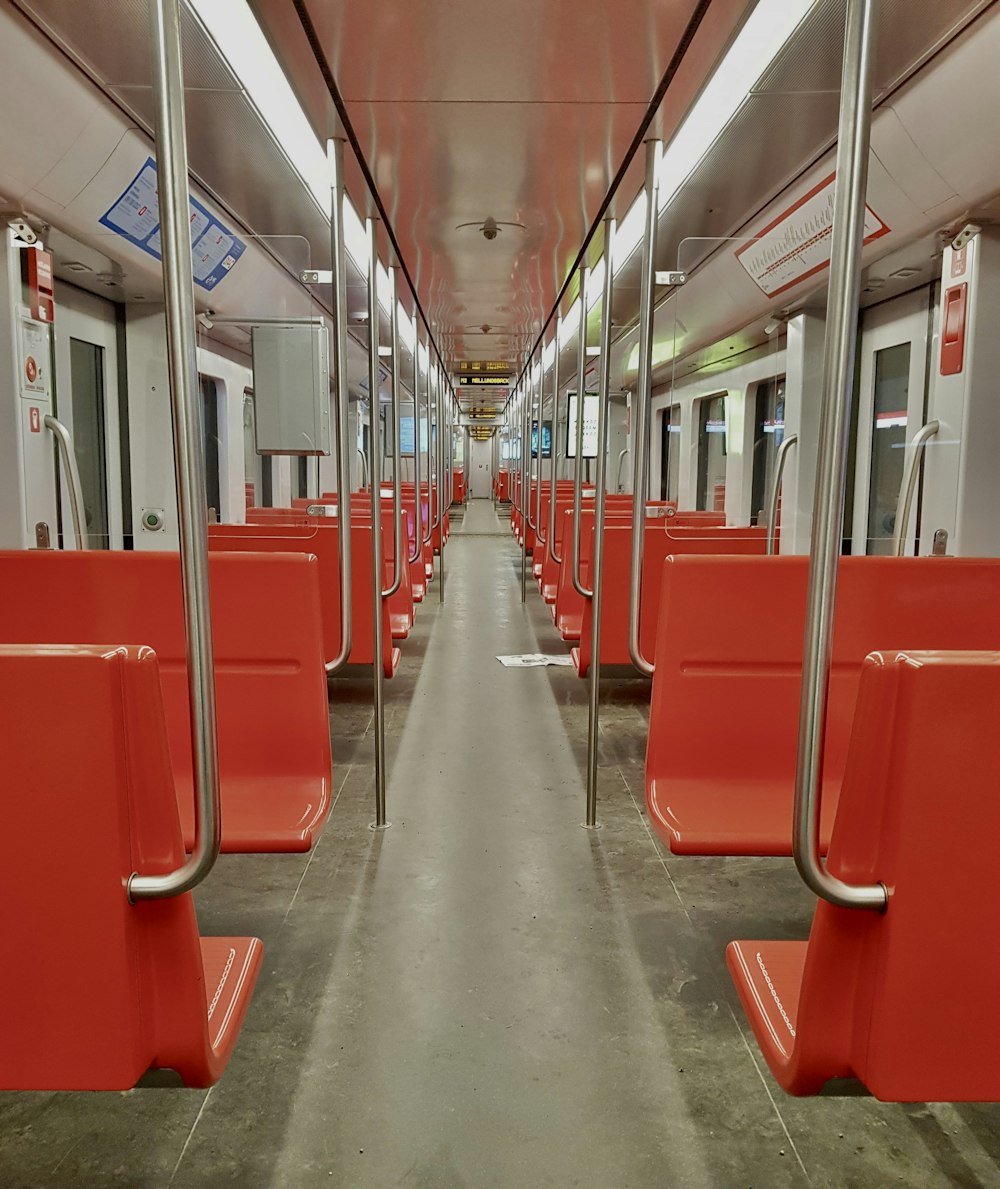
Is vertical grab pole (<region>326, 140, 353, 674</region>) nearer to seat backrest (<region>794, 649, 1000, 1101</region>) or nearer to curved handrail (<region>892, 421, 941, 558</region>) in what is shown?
seat backrest (<region>794, 649, 1000, 1101</region>)

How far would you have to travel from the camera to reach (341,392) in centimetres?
276

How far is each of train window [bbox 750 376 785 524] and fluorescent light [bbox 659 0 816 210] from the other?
1159 mm

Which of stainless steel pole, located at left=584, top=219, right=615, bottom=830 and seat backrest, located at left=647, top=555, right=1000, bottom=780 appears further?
stainless steel pole, located at left=584, top=219, right=615, bottom=830

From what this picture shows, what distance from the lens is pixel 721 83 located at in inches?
109

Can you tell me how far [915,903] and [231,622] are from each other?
5.52ft

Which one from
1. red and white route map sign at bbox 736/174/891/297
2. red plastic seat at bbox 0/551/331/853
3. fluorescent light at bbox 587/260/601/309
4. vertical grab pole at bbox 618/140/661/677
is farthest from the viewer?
fluorescent light at bbox 587/260/601/309

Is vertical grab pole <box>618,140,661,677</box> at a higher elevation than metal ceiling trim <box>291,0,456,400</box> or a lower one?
lower

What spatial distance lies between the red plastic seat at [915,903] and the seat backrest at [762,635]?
1.10m

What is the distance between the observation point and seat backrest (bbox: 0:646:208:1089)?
39.0 inches

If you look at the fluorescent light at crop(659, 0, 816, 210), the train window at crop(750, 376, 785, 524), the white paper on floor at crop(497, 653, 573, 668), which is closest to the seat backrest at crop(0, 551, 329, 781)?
the fluorescent light at crop(659, 0, 816, 210)

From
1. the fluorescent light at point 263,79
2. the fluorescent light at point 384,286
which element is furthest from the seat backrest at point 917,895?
the fluorescent light at point 384,286

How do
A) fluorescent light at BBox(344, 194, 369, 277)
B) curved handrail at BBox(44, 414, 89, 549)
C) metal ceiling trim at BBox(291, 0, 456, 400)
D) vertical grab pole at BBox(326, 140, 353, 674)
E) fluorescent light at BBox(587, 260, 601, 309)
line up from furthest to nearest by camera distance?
fluorescent light at BBox(587, 260, 601, 309) → fluorescent light at BBox(344, 194, 369, 277) → curved handrail at BBox(44, 414, 89, 549) → vertical grab pole at BBox(326, 140, 353, 674) → metal ceiling trim at BBox(291, 0, 456, 400)

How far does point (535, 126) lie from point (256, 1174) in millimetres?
2855

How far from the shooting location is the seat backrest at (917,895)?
1.00m
